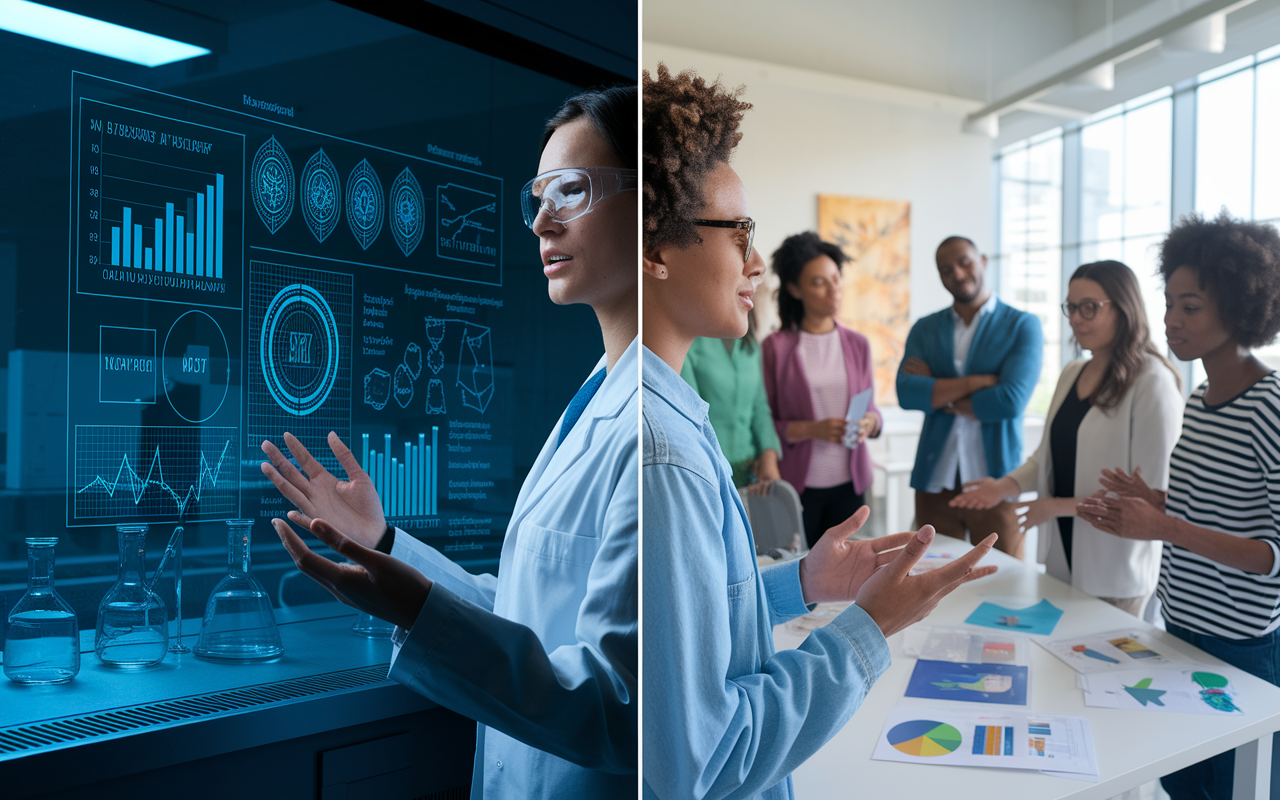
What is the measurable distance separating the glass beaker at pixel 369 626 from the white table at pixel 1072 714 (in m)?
0.67

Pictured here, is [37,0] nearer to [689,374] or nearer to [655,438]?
[655,438]

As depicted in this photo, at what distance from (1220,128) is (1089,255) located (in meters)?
0.25

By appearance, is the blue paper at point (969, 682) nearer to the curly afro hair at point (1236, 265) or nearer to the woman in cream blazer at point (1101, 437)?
the woman in cream blazer at point (1101, 437)

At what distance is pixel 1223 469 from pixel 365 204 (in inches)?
46.9

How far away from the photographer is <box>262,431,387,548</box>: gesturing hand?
18.3 inches

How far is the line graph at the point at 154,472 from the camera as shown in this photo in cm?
39

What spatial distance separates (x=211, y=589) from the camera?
43 cm

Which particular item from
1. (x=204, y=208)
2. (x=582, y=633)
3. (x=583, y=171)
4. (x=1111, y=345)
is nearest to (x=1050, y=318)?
(x=1111, y=345)

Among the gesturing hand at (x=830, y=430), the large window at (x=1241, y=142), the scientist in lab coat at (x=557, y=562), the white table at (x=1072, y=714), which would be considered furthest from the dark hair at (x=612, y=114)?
the gesturing hand at (x=830, y=430)

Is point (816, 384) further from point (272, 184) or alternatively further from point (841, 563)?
point (272, 184)

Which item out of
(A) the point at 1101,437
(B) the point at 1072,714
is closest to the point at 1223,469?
(A) the point at 1101,437

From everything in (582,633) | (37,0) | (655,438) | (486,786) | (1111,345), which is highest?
(37,0)

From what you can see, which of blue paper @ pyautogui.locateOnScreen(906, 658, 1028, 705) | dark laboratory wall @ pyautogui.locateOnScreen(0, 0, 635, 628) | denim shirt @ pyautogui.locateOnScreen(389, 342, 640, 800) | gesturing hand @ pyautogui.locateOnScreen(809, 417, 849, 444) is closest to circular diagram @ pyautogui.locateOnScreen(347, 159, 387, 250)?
dark laboratory wall @ pyautogui.locateOnScreen(0, 0, 635, 628)

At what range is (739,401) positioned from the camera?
2244 millimetres
